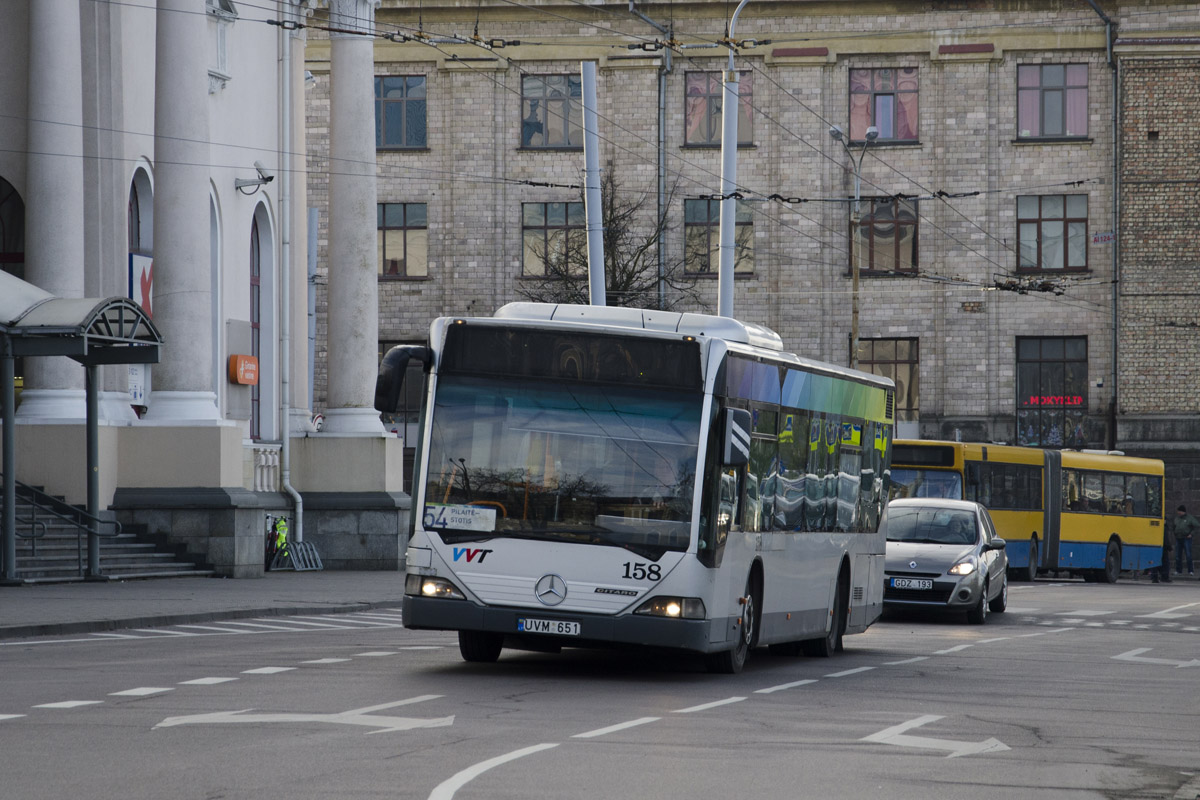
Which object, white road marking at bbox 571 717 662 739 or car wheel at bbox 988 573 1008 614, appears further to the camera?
car wheel at bbox 988 573 1008 614

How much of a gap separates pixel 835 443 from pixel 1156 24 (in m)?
40.5

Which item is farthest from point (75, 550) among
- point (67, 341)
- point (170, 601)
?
point (170, 601)

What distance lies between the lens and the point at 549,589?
14852mm

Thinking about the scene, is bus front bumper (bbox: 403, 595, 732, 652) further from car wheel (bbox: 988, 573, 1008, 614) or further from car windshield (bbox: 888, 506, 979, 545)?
car wheel (bbox: 988, 573, 1008, 614)

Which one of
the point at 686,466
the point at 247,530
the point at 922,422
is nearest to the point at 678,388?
the point at 686,466

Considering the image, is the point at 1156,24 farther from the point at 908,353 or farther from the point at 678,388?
the point at 678,388

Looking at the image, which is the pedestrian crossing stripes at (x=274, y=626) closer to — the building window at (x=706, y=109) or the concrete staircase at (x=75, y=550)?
the concrete staircase at (x=75, y=550)

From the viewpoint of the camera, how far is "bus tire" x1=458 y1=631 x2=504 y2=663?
16.2 metres

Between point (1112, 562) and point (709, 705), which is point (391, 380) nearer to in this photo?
point (709, 705)

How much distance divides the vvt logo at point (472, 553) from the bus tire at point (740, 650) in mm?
1988

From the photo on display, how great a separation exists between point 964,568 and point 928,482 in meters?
13.8

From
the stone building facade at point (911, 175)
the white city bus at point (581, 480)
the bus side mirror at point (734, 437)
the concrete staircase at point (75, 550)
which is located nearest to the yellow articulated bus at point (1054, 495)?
the stone building facade at point (911, 175)

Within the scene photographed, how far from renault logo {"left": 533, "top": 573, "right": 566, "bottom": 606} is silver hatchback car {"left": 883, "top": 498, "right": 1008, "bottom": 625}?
441 inches

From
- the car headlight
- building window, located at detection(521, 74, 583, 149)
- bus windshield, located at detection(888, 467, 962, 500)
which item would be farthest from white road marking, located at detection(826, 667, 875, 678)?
building window, located at detection(521, 74, 583, 149)
